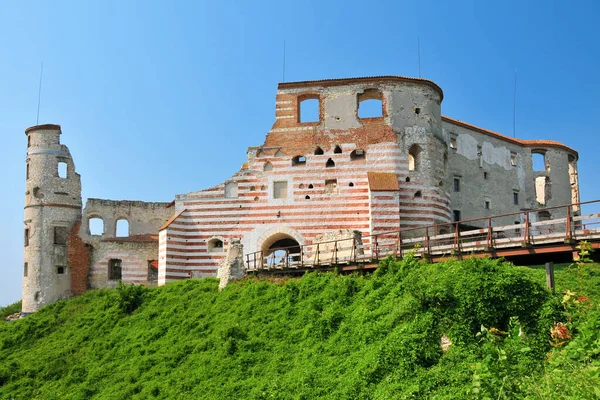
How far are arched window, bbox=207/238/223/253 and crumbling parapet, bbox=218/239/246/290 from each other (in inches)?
294

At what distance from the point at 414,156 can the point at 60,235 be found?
17.8m

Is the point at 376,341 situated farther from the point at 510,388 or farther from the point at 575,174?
the point at 575,174

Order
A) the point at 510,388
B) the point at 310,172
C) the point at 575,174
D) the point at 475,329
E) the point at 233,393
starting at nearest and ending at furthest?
the point at 510,388 → the point at 475,329 → the point at 233,393 → the point at 310,172 → the point at 575,174

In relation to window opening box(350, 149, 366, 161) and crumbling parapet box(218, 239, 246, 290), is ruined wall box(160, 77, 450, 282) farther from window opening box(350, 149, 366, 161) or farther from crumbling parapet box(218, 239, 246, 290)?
crumbling parapet box(218, 239, 246, 290)

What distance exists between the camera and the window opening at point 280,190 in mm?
32094

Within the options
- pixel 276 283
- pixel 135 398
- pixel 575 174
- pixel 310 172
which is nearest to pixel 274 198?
pixel 310 172

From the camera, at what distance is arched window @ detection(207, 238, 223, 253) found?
105 feet

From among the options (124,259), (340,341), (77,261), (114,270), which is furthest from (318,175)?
(340,341)

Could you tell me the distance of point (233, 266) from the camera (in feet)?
80.1

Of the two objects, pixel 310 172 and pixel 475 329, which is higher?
pixel 310 172

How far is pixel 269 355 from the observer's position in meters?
17.8

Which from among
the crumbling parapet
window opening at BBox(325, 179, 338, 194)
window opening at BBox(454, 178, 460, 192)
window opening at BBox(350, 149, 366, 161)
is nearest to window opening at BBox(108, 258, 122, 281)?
window opening at BBox(325, 179, 338, 194)

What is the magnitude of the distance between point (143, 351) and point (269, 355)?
5855 mm

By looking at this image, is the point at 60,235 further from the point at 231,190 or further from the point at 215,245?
the point at 231,190
